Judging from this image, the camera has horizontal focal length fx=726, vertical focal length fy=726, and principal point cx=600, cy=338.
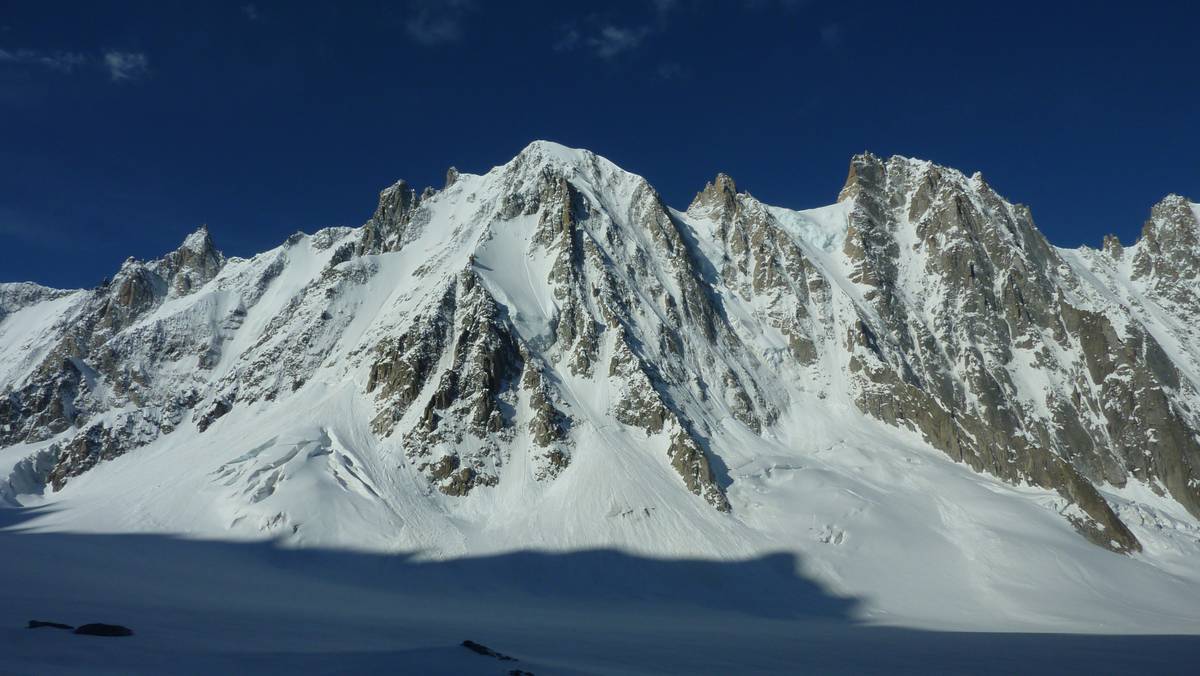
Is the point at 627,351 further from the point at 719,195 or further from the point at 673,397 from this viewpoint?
the point at 719,195

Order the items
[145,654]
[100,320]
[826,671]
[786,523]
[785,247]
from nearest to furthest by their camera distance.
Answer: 1. [145,654]
2. [826,671]
3. [786,523]
4. [785,247]
5. [100,320]

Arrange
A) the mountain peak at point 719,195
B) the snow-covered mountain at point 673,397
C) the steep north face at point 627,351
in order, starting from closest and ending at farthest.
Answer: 1. the snow-covered mountain at point 673,397
2. the steep north face at point 627,351
3. the mountain peak at point 719,195

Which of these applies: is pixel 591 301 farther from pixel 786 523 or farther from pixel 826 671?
pixel 826 671

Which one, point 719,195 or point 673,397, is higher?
point 719,195

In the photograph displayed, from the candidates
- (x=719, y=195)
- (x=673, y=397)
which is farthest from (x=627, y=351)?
(x=719, y=195)

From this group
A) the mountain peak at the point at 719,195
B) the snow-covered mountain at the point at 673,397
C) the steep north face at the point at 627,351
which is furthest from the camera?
the mountain peak at the point at 719,195

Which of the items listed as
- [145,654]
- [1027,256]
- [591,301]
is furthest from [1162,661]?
[1027,256]
